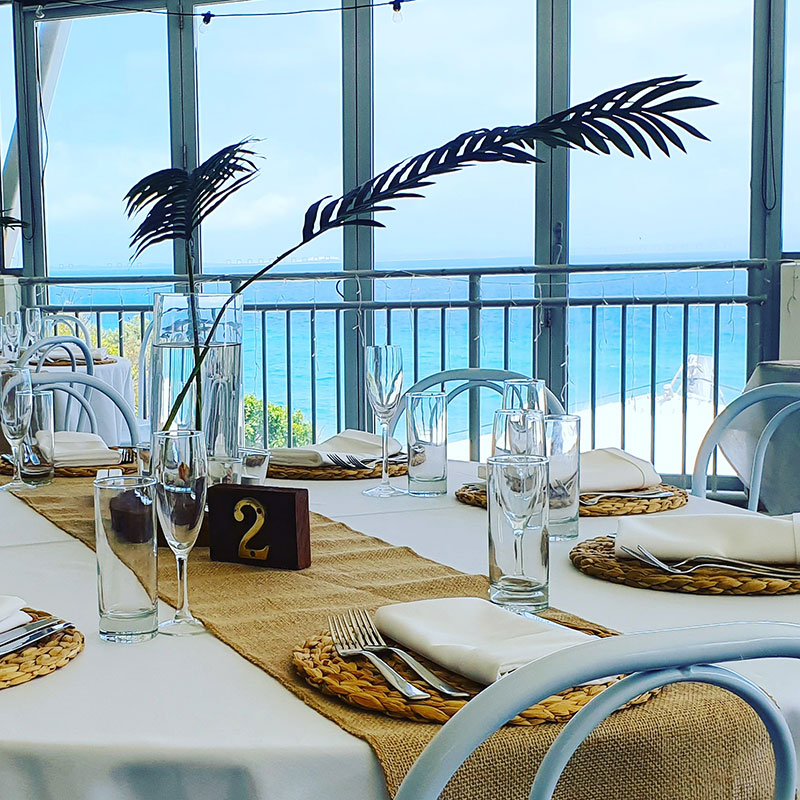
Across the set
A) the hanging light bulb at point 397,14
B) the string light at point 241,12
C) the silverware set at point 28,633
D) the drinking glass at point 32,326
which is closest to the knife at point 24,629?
the silverware set at point 28,633

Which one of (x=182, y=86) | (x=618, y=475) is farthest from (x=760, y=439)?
(x=182, y=86)

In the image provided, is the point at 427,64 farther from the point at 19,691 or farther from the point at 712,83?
the point at 19,691

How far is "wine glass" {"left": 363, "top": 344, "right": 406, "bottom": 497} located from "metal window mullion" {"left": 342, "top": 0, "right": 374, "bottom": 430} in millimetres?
3492

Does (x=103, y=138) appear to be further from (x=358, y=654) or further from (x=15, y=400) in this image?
(x=358, y=654)

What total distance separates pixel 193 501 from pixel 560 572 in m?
0.48

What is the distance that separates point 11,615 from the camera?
1021 millimetres

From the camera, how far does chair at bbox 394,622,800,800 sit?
2.03 ft

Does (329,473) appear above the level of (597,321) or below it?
below

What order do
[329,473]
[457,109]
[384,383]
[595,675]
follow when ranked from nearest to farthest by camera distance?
[595,675] < [384,383] < [329,473] < [457,109]

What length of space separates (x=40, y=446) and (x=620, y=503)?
98 cm

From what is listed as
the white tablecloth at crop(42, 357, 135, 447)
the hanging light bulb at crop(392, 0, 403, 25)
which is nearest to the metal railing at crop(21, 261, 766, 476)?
the white tablecloth at crop(42, 357, 135, 447)

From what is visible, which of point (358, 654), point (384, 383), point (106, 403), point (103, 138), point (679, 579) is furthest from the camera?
point (103, 138)

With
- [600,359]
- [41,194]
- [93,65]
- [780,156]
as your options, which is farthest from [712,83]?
[41,194]

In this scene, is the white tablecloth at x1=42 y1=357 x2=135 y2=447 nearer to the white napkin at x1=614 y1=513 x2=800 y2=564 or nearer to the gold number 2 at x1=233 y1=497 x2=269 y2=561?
the gold number 2 at x1=233 y1=497 x2=269 y2=561
